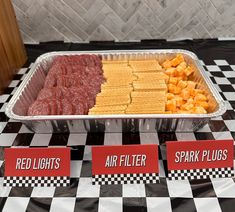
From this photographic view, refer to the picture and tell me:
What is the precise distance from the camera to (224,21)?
225 cm

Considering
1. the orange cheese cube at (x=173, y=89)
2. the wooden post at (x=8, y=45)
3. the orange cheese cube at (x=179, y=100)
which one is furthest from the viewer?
the wooden post at (x=8, y=45)

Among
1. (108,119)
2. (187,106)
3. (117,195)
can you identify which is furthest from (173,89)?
(117,195)

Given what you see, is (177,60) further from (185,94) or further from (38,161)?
(38,161)

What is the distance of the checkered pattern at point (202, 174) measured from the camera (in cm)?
109

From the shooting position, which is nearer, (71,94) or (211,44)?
(71,94)

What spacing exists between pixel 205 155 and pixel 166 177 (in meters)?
0.19

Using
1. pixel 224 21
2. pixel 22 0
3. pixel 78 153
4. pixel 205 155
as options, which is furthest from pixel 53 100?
pixel 224 21

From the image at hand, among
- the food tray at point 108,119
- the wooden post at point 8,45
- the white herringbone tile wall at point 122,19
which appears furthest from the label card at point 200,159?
the white herringbone tile wall at point 122,19

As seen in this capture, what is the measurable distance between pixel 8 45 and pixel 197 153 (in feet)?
4.53

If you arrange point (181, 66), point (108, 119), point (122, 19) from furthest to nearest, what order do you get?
point (122, 19) → point (181, 66) → point (108, 119)

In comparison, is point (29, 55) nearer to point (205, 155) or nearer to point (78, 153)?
point (78, 153)

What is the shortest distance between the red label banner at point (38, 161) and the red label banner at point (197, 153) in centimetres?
43

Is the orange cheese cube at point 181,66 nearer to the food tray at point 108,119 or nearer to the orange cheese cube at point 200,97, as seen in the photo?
the food tray at point 108,119

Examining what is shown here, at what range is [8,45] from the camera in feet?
5.70
